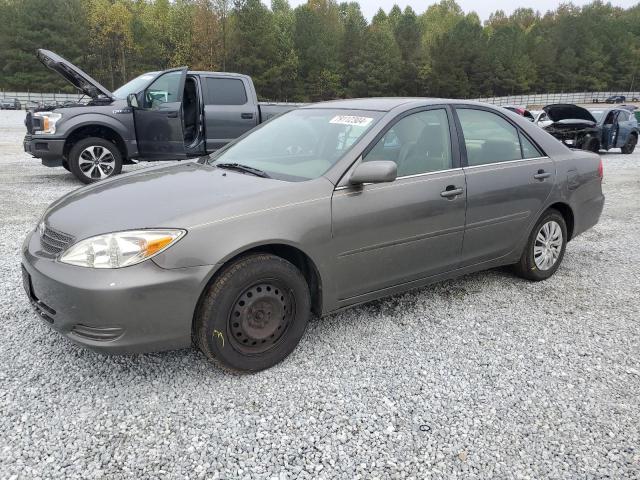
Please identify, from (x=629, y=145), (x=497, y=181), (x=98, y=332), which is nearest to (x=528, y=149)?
(x=497, y=181)

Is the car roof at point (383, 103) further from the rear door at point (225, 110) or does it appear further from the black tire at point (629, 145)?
the black tire at point (629, 145)

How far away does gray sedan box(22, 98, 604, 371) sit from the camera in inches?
99.2

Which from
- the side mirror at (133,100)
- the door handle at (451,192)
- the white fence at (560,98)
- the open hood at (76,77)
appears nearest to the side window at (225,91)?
the side mirror at (133,100)

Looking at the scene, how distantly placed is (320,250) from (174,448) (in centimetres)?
128

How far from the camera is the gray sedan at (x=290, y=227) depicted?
8.27 ft

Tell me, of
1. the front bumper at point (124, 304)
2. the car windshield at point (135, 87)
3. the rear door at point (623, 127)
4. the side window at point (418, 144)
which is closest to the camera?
the front bumper at point (124, 304)

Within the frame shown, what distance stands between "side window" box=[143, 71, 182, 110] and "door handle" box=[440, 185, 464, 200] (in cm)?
619

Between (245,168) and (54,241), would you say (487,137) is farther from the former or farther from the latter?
(54,241)

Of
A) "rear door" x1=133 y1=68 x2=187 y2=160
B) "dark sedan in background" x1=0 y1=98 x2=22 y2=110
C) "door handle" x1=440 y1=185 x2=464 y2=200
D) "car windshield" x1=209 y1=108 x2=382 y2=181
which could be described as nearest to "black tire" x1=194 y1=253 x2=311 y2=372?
"car windshield" x1=209 y1=108 x2=382 y2=181

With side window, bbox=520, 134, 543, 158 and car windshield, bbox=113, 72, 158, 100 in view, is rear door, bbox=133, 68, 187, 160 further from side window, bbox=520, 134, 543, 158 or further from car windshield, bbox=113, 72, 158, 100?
side window, bbox=520, 134, 543, 158

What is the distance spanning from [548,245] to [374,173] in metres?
2.24

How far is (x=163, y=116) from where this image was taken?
841 centimetres

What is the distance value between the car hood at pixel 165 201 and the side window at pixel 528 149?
219 cm

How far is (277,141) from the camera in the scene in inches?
147
